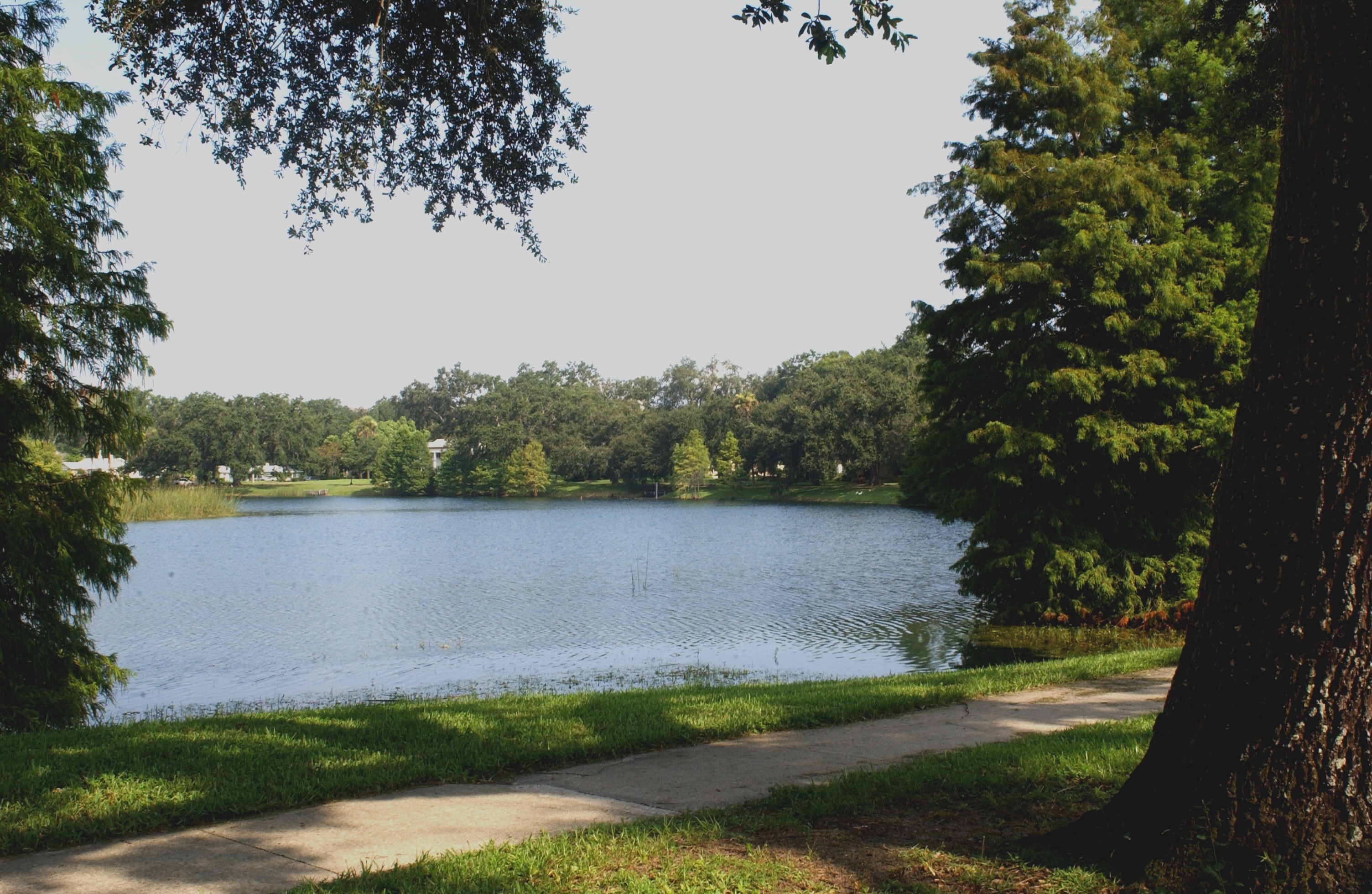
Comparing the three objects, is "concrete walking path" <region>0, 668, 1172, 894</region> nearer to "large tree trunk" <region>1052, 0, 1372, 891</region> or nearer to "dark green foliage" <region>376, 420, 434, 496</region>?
"large tree trunk" <region>1052, 0, 1372, 891</region>

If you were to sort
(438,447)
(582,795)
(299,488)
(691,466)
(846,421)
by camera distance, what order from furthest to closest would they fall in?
(438,447) < (299,488) < (691,466) < (846,421) < (582,795)

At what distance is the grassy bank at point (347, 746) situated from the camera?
5.29 meters

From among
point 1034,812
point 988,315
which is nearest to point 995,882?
point 1034,812

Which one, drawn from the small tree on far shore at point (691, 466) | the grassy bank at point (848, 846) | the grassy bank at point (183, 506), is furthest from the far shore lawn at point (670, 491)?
the grassy bank at point (848, 846)

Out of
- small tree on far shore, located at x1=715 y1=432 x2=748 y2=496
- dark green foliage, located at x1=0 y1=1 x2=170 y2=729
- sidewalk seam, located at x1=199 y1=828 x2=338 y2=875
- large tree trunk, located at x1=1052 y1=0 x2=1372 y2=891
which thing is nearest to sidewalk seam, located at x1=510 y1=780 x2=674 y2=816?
sidewalk seam, located at x1=199 y1=828 x2=338 y2=875

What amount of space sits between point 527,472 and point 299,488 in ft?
101

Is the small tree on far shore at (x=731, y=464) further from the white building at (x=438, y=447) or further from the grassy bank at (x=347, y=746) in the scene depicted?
the grassy bank at (x=347, y=746)

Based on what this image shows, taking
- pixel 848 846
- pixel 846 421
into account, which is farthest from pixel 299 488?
pixel 848 846

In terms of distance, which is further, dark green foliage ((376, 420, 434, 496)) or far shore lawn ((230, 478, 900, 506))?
dark green foliage ((376, 420, 434, 496))

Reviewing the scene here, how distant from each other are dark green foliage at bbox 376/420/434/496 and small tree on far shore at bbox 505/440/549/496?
12012mm

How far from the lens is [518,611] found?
23219 mm

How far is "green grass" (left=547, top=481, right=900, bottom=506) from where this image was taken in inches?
2923

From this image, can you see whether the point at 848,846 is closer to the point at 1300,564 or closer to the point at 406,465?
the point at 1300,564

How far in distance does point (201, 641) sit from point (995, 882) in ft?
65.2
